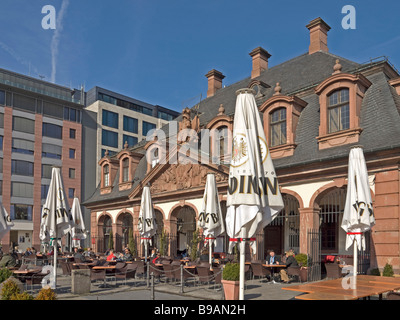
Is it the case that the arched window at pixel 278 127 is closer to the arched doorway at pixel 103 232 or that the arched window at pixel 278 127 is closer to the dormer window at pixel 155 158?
the dormer window at pixel 155 158

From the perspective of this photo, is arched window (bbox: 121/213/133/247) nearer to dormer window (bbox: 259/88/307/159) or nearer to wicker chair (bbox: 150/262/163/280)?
wicker chair (bbox: 150/262/163/280)

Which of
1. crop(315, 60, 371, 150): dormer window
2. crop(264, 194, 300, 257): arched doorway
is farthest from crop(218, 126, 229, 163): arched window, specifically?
crop(315, 60, 371, 150): dormer window

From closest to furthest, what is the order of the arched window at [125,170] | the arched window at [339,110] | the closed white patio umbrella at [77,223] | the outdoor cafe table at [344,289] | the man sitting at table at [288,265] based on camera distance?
the outdoor cafe table at [344,289] → the man sitting at table at [288,265] → the arched window at [339,110] → the closed white patio umbrella at [77,223] → the arched window at [125,170]

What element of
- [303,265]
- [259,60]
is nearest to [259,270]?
[303,265]

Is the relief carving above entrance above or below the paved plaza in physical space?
above

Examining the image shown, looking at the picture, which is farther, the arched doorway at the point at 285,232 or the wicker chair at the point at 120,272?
the arched doorway at the point at 285,232

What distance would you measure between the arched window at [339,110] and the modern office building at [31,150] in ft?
131

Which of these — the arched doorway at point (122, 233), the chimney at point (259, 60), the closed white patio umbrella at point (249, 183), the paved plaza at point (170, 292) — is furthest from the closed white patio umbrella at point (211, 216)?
the arched doorway at point (122, 233)

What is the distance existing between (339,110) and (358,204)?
610 centimetres

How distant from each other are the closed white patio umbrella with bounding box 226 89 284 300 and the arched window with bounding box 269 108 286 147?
11133mm

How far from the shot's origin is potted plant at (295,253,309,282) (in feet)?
52.7

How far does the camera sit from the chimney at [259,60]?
28769 millimetres

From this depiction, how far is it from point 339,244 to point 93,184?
1612 inches

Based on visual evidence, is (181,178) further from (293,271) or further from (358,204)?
(358,204)
